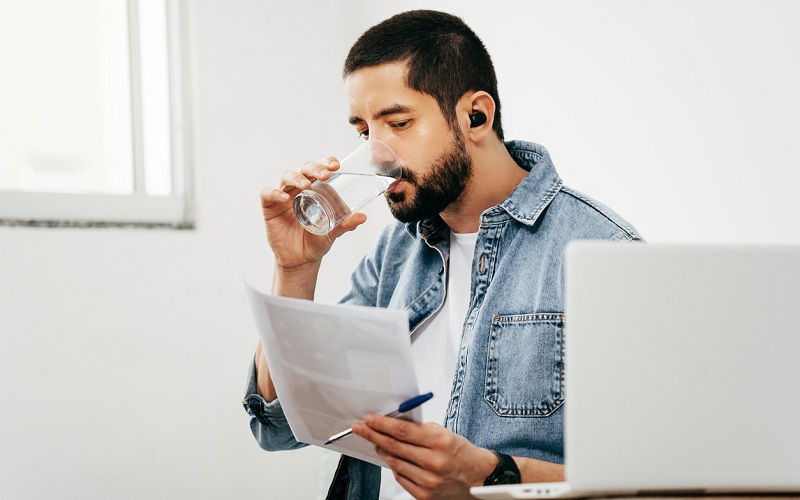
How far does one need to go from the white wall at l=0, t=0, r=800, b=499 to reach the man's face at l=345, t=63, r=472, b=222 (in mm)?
362

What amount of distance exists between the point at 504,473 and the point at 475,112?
639mm

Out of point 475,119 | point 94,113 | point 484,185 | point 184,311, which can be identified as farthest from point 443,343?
point 94,113

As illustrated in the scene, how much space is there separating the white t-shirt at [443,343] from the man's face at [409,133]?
0.37ft

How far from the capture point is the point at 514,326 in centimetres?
111

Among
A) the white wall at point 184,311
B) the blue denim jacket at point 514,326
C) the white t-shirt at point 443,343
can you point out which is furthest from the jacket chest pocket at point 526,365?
the white wall at point 184,311

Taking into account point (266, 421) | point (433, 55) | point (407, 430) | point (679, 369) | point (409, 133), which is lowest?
point (266, 421)

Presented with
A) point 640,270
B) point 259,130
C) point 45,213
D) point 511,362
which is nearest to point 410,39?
point 511,362

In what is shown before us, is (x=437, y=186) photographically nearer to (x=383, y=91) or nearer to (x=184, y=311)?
(x=383, y=91)

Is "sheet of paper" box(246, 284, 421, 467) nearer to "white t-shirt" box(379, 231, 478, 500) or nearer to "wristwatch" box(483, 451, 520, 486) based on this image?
"wristwatch" box(483, 451, 520, 486)

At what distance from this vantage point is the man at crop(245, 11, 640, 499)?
1086 millimetres

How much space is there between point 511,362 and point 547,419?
0.09m

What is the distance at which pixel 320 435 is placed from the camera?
0.97 meters

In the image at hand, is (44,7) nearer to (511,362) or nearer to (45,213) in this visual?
(45,213)

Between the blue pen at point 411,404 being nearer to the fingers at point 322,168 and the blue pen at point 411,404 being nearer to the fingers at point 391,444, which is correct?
the fingers at point 391,444
